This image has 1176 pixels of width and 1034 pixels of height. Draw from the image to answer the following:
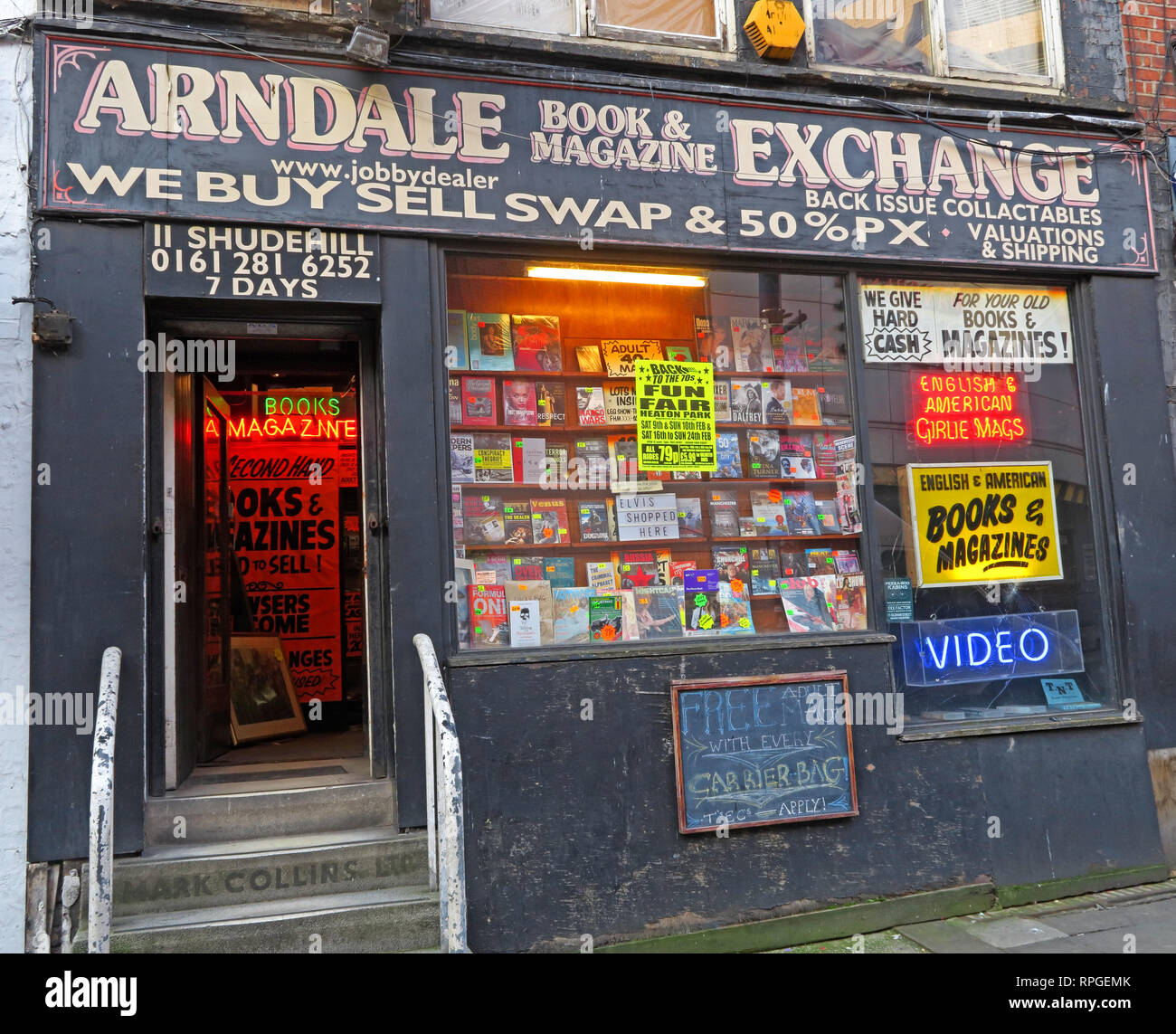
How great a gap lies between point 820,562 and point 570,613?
1554 millimetres

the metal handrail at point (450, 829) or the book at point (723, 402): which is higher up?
the book at point (723, 402)

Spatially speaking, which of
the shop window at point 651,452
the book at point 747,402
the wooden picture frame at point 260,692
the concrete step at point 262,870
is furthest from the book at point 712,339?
the wooden picture frame at point 260,692

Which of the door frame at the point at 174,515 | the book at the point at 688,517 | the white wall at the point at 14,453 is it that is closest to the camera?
the white wall at the point at 14,453

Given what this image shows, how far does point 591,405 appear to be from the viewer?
19.1 feet

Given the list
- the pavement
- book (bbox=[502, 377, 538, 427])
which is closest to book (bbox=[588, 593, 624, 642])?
book (bbox=[502, 377, 538, 427])

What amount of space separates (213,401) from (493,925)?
154 inches

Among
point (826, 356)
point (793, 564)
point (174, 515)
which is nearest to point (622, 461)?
point (793, 564)

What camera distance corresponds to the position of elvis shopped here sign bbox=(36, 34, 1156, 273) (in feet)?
15.7

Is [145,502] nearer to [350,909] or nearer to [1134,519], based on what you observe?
[350,909]

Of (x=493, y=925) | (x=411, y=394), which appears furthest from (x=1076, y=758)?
(x=411, y=394)

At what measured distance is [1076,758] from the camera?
585 cm

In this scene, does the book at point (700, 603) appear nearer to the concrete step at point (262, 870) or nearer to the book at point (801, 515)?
the book at point (801, 515)

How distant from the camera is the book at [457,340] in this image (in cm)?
542

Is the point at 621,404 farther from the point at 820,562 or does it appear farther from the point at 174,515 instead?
the point at 174,515
